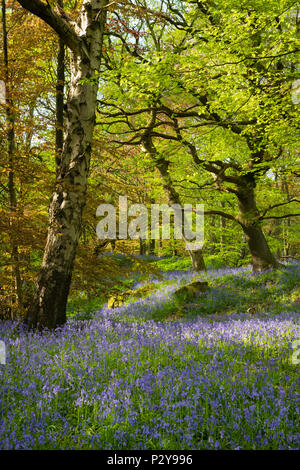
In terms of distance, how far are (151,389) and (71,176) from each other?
3729mm

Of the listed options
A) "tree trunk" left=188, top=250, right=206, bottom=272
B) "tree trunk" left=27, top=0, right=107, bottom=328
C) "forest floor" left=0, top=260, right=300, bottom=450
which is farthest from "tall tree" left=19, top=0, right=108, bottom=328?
"tree trunk" left=188, top=250, right=206, bottom=272

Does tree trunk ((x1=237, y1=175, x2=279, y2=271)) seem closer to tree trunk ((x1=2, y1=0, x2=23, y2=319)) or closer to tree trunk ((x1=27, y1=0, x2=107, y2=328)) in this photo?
A: tree trunk ((x1=27, y1=0, x2=107, y2=328))

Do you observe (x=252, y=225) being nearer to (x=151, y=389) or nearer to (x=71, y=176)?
(x=71, y=176)

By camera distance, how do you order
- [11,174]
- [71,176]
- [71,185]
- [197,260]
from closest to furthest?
[71,185] → [71,176] → [11,174] → [197,260]

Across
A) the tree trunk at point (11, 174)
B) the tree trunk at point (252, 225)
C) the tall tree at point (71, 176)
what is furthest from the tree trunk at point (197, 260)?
the tall tree at point (71, 176)

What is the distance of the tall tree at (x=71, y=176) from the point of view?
17.4 ft

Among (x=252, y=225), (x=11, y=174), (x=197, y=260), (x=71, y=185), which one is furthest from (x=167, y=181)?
(x=71, y=185)

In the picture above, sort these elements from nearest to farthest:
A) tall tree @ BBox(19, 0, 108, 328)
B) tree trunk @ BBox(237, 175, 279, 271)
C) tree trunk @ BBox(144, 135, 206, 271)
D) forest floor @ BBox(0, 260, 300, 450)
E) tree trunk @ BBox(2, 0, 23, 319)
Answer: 1. forest floor @ BBox(0, 260, 300, 450)
2. tall tree @ BBox(19, 0, 108, 328)
3. tree trunk @ BBox(2, 0, 23, 319)
4. tree trunk @ BBox(237, 175, 279, 271)
5. tree trunk @ BBox(144, 135, 206, 271)

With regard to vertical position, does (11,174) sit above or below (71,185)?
above

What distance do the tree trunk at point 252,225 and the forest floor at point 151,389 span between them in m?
5.92

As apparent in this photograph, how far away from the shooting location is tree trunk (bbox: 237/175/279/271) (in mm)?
10867

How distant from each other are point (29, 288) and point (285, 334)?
6.37 meters

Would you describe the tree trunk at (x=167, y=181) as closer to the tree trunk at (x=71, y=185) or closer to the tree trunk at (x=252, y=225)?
the tree trunk at (x=252, y=225)

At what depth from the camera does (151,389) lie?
317 cm
